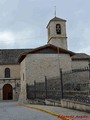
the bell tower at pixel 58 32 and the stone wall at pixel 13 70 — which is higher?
the bell tower at pixel 58 32

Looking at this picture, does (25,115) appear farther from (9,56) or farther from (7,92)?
(7,92)

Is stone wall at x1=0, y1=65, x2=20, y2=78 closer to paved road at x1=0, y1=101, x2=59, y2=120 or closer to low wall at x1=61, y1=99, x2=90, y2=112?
paved road at x1=0, y1=101, x2=59, y2=120

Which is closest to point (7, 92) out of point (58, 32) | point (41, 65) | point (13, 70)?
point (13, 70)

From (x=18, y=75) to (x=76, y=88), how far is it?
34769 millimetres

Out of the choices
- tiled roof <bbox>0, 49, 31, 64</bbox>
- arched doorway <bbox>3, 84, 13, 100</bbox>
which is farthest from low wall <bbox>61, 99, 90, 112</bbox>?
arched doorway <bbox>3, 84, 13, 100</bbox>

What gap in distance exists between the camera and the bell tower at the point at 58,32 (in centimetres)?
4766

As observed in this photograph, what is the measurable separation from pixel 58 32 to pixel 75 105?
114 ft

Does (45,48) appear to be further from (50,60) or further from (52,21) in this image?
(52,21)

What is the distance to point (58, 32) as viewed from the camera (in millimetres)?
48125

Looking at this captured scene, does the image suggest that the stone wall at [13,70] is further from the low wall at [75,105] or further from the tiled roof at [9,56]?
the low wall at [75,105]

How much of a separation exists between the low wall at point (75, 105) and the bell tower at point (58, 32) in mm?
31468

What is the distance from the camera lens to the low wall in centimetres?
1257

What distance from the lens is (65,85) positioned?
55.0 ft

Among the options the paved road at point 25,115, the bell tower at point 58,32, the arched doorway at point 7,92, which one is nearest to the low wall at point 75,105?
the paved road at point 25,115
